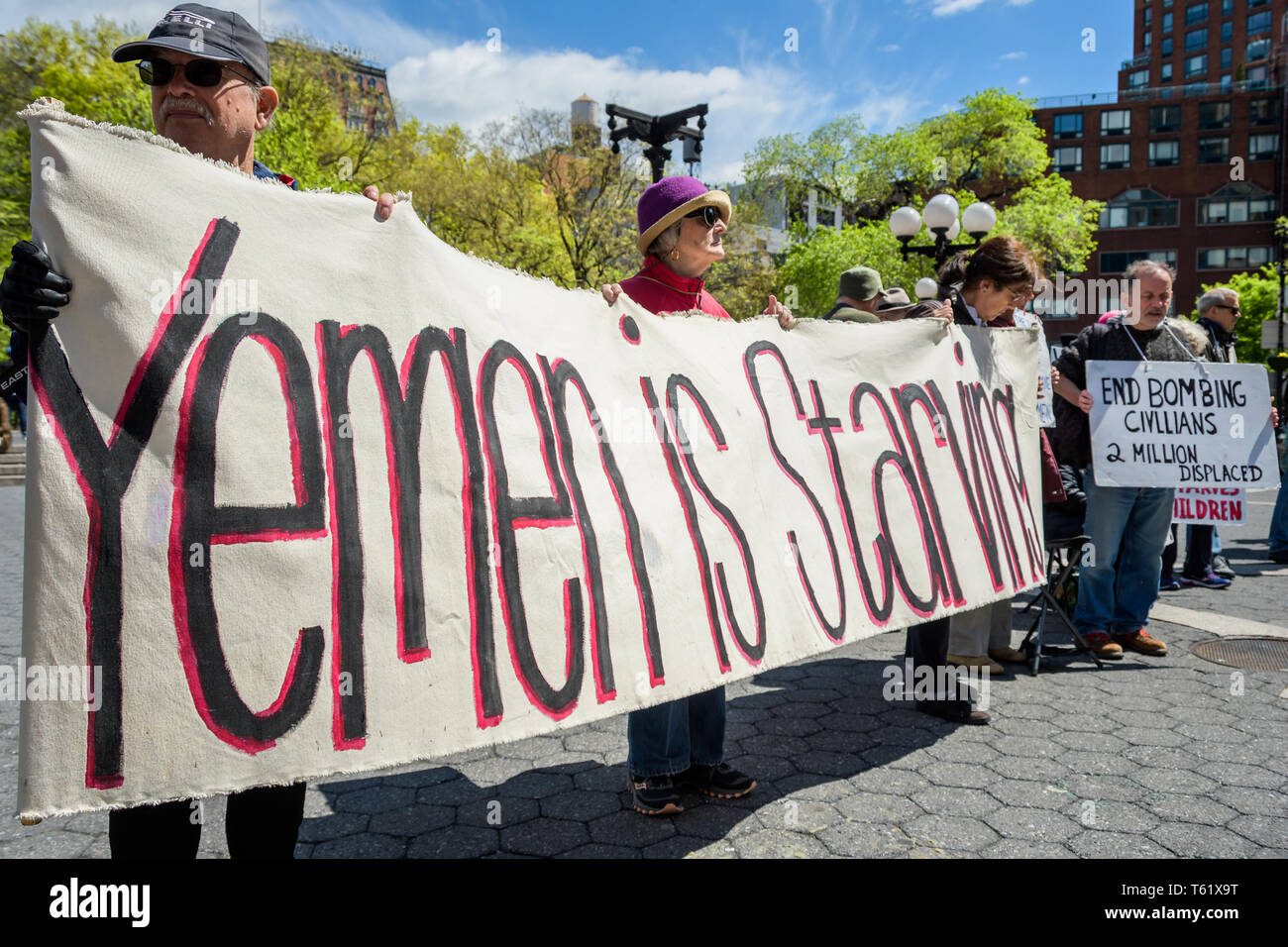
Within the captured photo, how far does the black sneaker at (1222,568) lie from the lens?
7.03 m

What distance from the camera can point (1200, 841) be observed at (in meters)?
2.62

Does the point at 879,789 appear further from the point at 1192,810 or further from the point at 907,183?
the point at 907,183

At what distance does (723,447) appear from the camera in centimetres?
274

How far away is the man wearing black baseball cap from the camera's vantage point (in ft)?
5.36

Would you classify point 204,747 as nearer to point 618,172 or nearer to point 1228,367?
point 1228,367

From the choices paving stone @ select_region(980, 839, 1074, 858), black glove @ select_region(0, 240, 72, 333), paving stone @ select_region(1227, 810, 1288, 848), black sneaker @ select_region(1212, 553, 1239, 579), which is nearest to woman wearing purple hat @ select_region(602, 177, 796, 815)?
paving stone @ select_region(980, 839, 1074, 858)

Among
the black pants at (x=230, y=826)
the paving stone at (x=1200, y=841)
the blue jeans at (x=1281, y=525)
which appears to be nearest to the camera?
the black pants at (x=230, y=826)

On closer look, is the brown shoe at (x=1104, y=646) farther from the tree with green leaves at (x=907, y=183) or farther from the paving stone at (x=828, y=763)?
the tree with green leaves at (x=907, y=183)

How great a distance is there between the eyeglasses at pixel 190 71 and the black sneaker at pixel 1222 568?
7.88 meters

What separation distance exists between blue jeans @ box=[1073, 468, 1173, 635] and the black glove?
4.94 metres

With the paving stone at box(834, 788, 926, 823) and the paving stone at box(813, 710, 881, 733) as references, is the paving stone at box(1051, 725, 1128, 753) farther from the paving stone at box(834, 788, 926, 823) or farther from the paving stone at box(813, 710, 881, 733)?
the paving stone at box(834, 788, 926, 823)

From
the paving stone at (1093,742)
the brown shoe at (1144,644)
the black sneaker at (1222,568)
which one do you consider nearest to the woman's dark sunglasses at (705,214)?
the paving stone at (1093,742)

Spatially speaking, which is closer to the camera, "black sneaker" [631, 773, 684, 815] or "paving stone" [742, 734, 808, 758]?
"black sneaker" [631, 773, 684, 815]

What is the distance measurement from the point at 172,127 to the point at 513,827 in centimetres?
226
